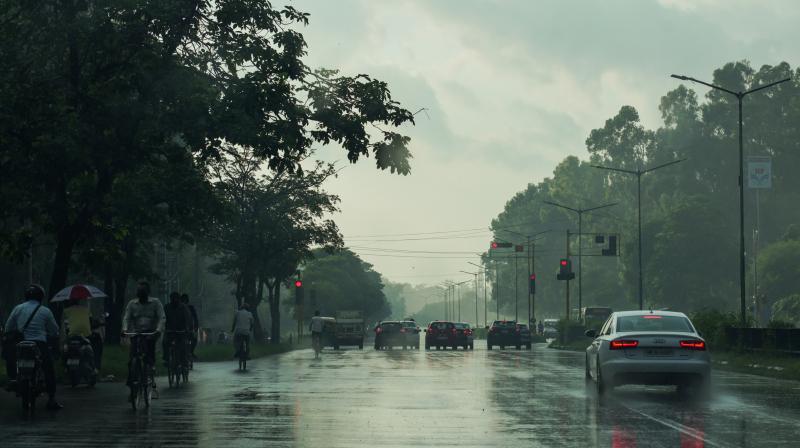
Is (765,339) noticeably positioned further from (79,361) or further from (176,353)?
(79,361)

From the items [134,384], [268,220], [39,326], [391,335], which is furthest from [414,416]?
[391,335]

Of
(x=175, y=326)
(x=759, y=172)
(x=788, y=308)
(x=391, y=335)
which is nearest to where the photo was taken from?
(x=175, y=326)

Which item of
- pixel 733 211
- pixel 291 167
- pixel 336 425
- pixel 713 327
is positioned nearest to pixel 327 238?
pixel 713 327

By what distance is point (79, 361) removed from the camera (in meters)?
22.6

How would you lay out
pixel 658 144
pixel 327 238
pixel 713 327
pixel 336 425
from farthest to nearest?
pixel 658 144 < pixel 327 238 < pixel 713 327 < pixel 336 425

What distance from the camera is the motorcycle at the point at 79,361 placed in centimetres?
2248

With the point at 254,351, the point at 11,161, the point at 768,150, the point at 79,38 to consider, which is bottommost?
the point at 254,351

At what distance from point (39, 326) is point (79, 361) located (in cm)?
536

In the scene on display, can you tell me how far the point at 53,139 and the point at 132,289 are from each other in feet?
144

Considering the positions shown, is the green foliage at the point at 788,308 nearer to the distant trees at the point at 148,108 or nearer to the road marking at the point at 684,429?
the distant trees at the point at 148,108

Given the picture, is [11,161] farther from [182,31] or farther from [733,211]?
[733,211]

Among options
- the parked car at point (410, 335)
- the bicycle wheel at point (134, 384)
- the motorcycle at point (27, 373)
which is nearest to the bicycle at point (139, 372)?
the bicycle wheel at point (134, 384)

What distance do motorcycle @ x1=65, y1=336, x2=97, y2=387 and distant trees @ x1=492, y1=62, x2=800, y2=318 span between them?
8496 centimetres

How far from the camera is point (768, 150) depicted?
120312 mm
